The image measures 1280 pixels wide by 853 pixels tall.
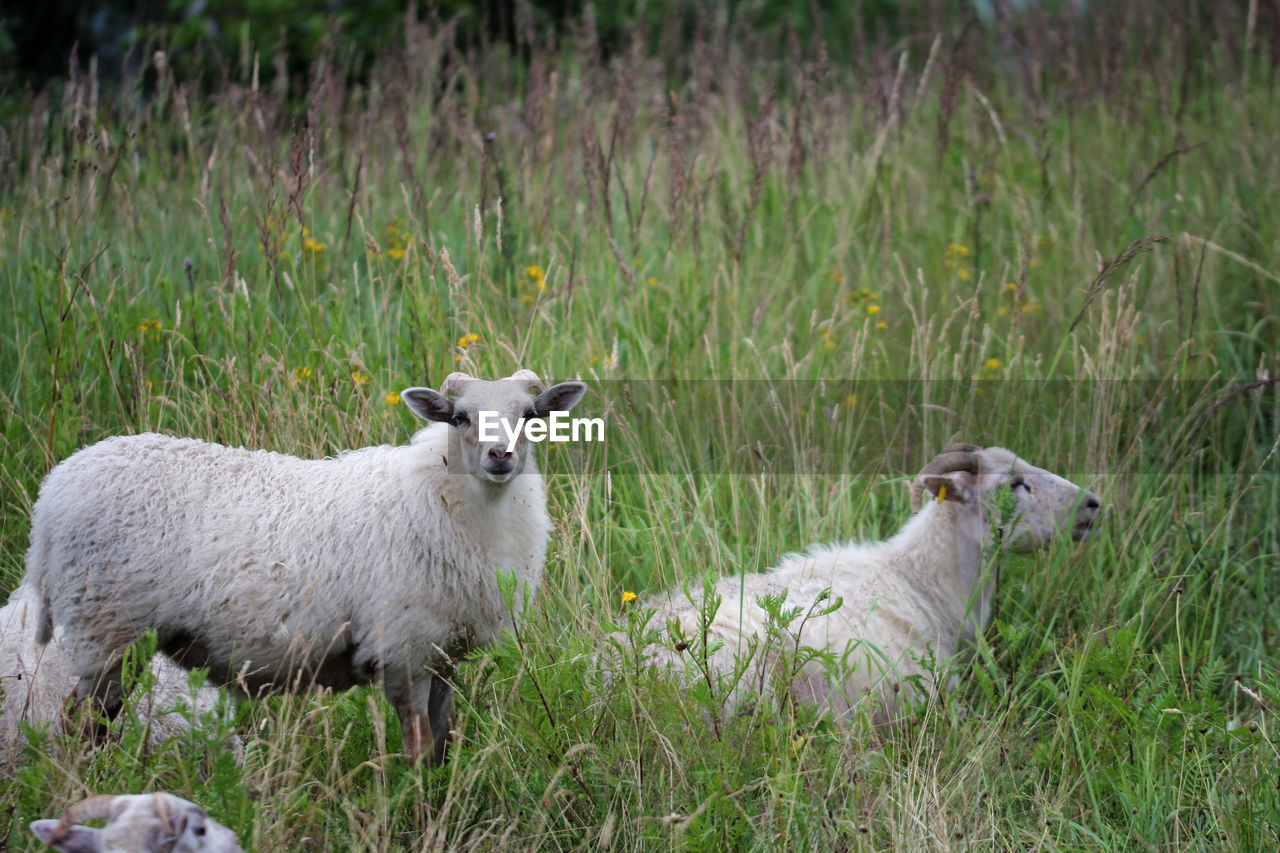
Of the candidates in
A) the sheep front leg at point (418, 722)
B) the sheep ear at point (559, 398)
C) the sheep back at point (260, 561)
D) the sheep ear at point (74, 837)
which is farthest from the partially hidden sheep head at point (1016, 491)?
the sheep ear at point (74, 837)

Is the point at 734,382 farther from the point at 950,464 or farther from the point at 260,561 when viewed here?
the point at 260,561

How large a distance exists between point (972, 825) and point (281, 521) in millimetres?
2148

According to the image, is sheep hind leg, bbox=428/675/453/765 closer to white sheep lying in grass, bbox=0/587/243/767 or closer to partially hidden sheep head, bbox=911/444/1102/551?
white sheep lying in grass, bbox=0/587/243/767

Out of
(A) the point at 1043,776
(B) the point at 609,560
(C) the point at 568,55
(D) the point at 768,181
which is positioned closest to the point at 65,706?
(B) the point at 609,560

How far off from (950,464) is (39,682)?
310cm

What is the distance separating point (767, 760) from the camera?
2957 mm

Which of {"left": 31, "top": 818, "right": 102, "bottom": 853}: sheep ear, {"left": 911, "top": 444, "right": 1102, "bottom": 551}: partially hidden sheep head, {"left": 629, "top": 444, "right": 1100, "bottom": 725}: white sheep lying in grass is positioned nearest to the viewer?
{"left": 31, "top": 818, "right": 102, "bottom": 853}: sheep ear

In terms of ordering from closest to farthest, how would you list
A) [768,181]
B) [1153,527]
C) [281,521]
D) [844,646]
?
1. [281,521]
2. [844,646]
3. [1153,527]
4. [768,181]

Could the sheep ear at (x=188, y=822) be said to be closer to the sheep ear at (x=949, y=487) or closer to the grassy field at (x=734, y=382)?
the grassy field at (x=734, y=382)

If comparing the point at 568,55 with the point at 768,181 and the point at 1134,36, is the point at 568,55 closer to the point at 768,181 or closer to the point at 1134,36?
the point at 768,181

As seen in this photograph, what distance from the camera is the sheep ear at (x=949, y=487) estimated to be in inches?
158

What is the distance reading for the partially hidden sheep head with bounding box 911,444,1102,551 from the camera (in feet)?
13.1

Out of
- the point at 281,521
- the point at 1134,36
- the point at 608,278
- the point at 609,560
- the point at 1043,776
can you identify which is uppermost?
the point at 1134,36

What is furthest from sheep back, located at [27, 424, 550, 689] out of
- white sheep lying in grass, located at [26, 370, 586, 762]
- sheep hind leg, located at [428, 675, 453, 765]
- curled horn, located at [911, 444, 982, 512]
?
curled horn, located at [911, 444, 982, 512]
